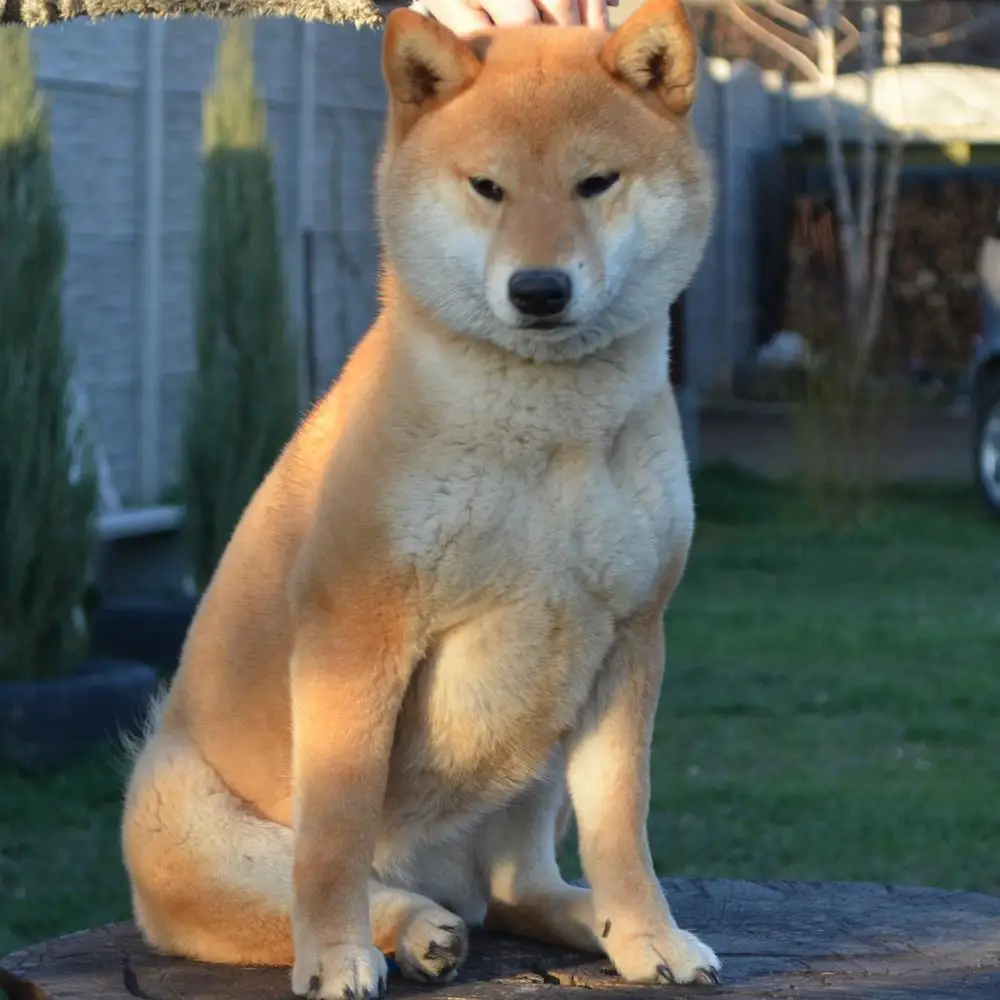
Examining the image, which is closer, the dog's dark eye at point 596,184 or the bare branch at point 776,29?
the dog's dark eye at point 596,184

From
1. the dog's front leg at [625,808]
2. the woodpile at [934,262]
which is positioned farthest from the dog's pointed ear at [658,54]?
the woodpile at [934,262]

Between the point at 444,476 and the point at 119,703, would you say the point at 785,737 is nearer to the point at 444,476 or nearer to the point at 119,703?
the point at 119,703

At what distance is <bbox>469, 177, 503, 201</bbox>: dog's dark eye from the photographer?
102 inches

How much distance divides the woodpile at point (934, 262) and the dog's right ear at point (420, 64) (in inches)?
524

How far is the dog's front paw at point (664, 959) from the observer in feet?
8.94

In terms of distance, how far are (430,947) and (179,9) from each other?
1.35 meters

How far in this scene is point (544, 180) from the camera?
258 centimetres

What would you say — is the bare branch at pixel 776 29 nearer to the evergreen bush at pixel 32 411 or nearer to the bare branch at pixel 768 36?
the bare branch at pixel 768 36

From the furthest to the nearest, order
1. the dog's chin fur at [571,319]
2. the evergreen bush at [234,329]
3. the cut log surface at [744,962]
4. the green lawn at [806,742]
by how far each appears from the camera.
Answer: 1. the evergreen bush at [234,329]
2. the green lawn at [806,742]
3. the cut log surface at [744,962]
4. the dog's chin fur at [571,319]

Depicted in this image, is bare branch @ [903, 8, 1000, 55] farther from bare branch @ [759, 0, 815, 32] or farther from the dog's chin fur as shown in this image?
the dog's chin fur

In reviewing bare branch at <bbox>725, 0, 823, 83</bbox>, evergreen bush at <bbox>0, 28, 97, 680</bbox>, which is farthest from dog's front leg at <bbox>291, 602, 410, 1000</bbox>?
bare branch at <bbox>725, 0, 823, 83</bbox>

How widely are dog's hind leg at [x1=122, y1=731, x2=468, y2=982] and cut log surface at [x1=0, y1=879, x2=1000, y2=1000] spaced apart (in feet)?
0.12

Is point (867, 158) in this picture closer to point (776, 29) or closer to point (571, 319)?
point (776, 29)

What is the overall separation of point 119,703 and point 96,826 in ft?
1.70
